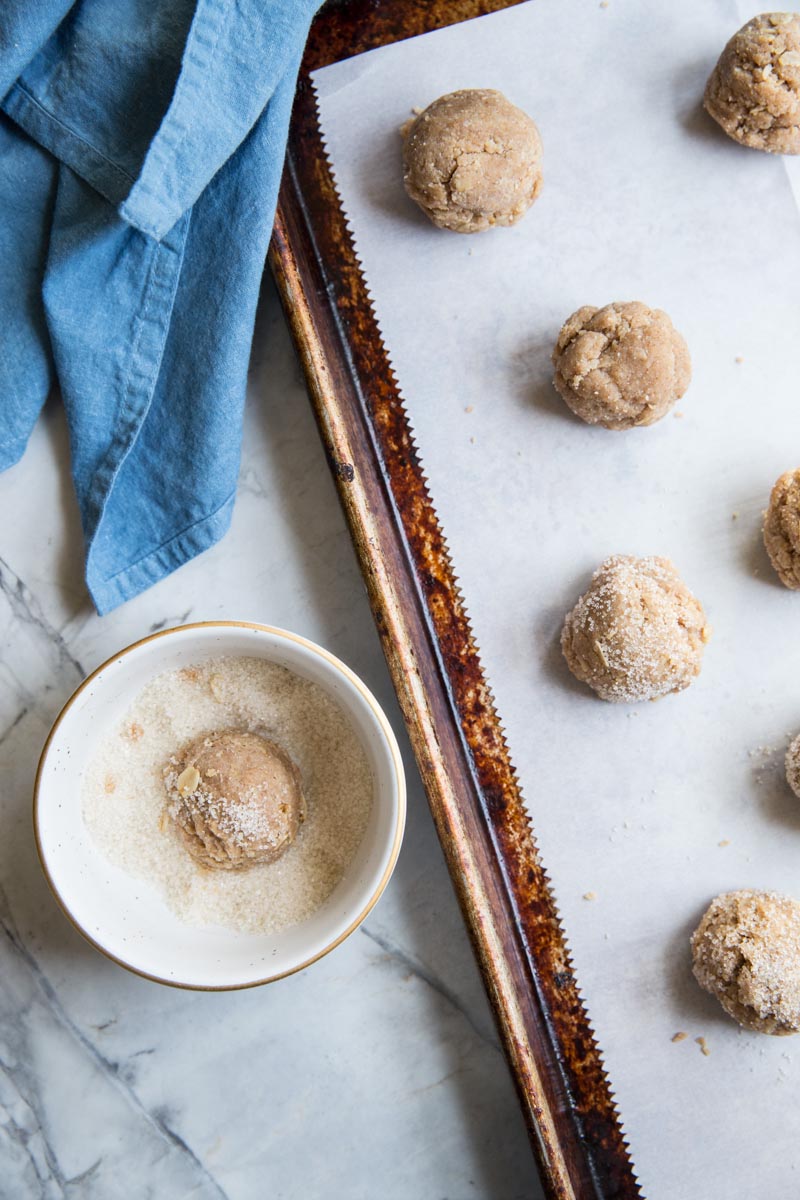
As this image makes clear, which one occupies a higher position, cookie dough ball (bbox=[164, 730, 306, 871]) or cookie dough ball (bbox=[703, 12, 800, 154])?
cookie dough ball (bbox=[703, 12, 800, 154])

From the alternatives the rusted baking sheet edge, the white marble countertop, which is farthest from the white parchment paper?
the white marble countertop

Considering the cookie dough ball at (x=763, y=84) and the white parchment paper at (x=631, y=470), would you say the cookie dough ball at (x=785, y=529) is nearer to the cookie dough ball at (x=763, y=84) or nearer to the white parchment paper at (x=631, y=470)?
the white parchment paper at (x=631, y=470)

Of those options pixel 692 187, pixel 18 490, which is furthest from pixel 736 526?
pixel 18 490

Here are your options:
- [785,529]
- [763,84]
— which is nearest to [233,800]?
[785,529]

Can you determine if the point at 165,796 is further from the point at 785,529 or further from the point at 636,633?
the point at 785,529

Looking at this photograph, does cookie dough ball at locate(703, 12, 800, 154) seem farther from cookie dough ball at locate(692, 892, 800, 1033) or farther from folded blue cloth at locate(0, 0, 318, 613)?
cookie dough ball at locate(692, 892, 800, 1033)

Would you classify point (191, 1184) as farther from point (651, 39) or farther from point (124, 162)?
point (651, 39)
